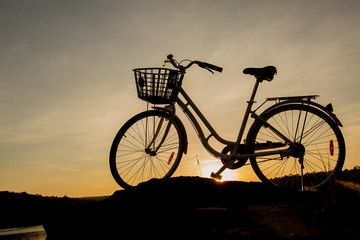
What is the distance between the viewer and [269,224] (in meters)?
2.52

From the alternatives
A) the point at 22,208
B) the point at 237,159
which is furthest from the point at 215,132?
the point at 22,208

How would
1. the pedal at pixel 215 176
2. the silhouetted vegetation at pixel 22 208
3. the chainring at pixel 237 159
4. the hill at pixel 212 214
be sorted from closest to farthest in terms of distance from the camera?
1. the hill at pixel 212 214
2. the pedal at pixel 215 176
3. the chainring at pixel 237 159
4. the silhouetted vegetation at pixel 22 208

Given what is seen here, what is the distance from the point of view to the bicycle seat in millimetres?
4211

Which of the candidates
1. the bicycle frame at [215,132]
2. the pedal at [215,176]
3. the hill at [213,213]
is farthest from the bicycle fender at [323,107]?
the pedal at [215,176]

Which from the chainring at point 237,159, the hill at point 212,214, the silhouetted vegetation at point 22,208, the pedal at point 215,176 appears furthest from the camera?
the silhouetted vegetation at point 22,208

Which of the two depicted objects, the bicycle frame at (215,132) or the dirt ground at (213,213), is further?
the bicycle frame at (215,132)

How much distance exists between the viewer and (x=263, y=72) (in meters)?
4.21

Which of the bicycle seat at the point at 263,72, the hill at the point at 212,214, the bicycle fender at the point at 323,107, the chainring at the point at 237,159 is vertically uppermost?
the bicycle seat at the point at 263,72

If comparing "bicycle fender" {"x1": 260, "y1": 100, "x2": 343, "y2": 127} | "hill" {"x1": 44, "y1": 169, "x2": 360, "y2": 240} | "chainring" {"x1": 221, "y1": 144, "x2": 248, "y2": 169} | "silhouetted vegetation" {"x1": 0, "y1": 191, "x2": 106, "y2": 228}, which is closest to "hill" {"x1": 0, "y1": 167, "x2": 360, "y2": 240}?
"hill" {"x1": 44, "y1": 169, "x2": 360, "y2": 240}

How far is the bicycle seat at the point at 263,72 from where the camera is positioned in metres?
4.21

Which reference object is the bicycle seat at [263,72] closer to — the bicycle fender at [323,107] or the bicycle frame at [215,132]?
the bicycle frame at [215,132]

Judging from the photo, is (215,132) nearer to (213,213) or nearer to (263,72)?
(263,72)

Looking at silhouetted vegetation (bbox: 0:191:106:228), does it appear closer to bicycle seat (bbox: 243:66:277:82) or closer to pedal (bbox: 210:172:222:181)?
pedal (bbox: 210:172:222:181)

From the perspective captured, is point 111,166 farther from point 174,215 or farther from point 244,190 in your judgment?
point 244,190
